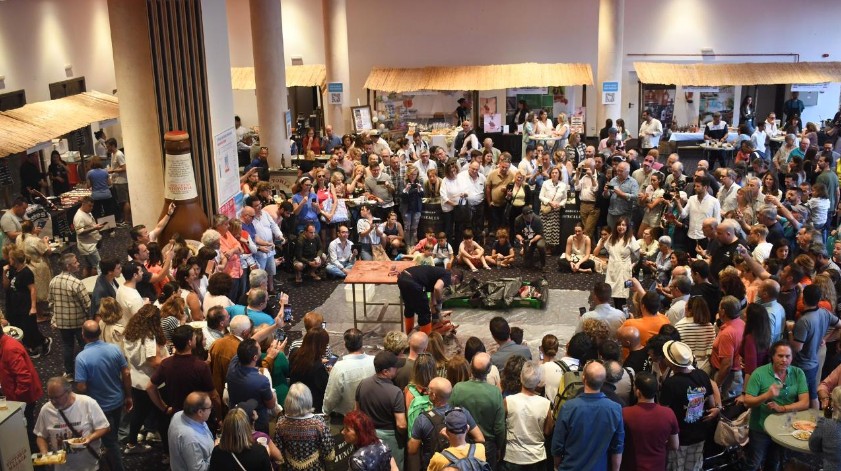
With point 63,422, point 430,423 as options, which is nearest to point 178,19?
point 63,422

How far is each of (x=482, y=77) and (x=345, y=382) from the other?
1479 centimetres

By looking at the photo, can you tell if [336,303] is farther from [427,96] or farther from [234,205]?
Answer: [427,96]

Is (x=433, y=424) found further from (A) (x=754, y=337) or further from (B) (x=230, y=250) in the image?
(B) (x=230, y=250)

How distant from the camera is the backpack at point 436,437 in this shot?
5672 millimetres

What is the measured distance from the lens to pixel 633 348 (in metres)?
6.75

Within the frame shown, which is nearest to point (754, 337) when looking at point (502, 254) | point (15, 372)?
point (502, 254)

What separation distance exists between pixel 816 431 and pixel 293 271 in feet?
25.2

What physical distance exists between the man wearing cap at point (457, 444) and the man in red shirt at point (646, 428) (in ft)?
3.81

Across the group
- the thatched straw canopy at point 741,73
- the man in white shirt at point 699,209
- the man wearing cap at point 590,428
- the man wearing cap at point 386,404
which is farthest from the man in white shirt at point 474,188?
the thatched straw canopy at point 741,73

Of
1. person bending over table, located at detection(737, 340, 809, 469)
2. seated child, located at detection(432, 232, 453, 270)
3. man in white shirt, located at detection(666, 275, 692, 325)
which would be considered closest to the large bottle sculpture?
seated child, located at detection(432, 232, 453, 270)

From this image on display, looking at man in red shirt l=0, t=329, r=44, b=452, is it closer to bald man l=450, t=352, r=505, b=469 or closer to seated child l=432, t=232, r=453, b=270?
bald man l=450, t=352, r=505, b=469

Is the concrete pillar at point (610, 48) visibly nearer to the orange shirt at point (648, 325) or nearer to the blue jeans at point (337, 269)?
the blue jeans at point (337, 269)

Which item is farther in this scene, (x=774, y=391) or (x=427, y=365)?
(x=774, y=391)

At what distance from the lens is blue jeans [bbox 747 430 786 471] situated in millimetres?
6508
